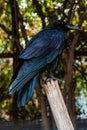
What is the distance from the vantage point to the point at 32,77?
4.00 meters

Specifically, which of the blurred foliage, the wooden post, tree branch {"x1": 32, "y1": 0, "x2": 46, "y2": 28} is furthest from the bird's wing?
tree branch {"x1": 32, "y1": 0, "x2": 46, "y2": 28}

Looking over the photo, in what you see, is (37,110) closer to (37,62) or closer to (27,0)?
(27,0)

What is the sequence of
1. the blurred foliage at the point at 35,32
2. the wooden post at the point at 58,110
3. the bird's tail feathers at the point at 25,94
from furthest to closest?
the blurred foliage at the point at 35,32 < the bird's tail feathers at the point at 25,94 < the wooden post at the point at 58,110

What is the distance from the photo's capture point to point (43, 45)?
168 inches

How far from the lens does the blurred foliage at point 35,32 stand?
7.34m

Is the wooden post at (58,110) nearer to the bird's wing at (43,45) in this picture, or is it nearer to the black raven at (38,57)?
the black raven at (38,57)

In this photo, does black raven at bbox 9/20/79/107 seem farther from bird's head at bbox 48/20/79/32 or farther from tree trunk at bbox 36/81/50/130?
tree trunk at bbox 36/81/50/130

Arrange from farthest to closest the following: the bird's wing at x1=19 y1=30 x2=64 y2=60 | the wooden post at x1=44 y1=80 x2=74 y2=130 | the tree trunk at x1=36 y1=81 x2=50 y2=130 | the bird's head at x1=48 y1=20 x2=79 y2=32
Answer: the tree trunk at x1=36 y1=81 x2=50 y2=130
the bird's head at x1=48 y1=20 x2=79 y2=32
the bird's wing at x1=19 y1=30 x2=64 y2=60
the wooden post at x1=44 y1=80 x2=74 y2=130

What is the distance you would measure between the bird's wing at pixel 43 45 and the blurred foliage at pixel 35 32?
249 cm

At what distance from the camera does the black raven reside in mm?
3854

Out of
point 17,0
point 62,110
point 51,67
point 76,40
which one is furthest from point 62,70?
point 62,110

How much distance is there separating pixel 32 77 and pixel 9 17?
4.01m

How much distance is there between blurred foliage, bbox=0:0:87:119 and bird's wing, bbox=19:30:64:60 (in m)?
2.49

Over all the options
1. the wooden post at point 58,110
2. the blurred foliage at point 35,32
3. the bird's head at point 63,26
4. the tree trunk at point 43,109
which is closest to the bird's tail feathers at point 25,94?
the wooden post at point 58,110
